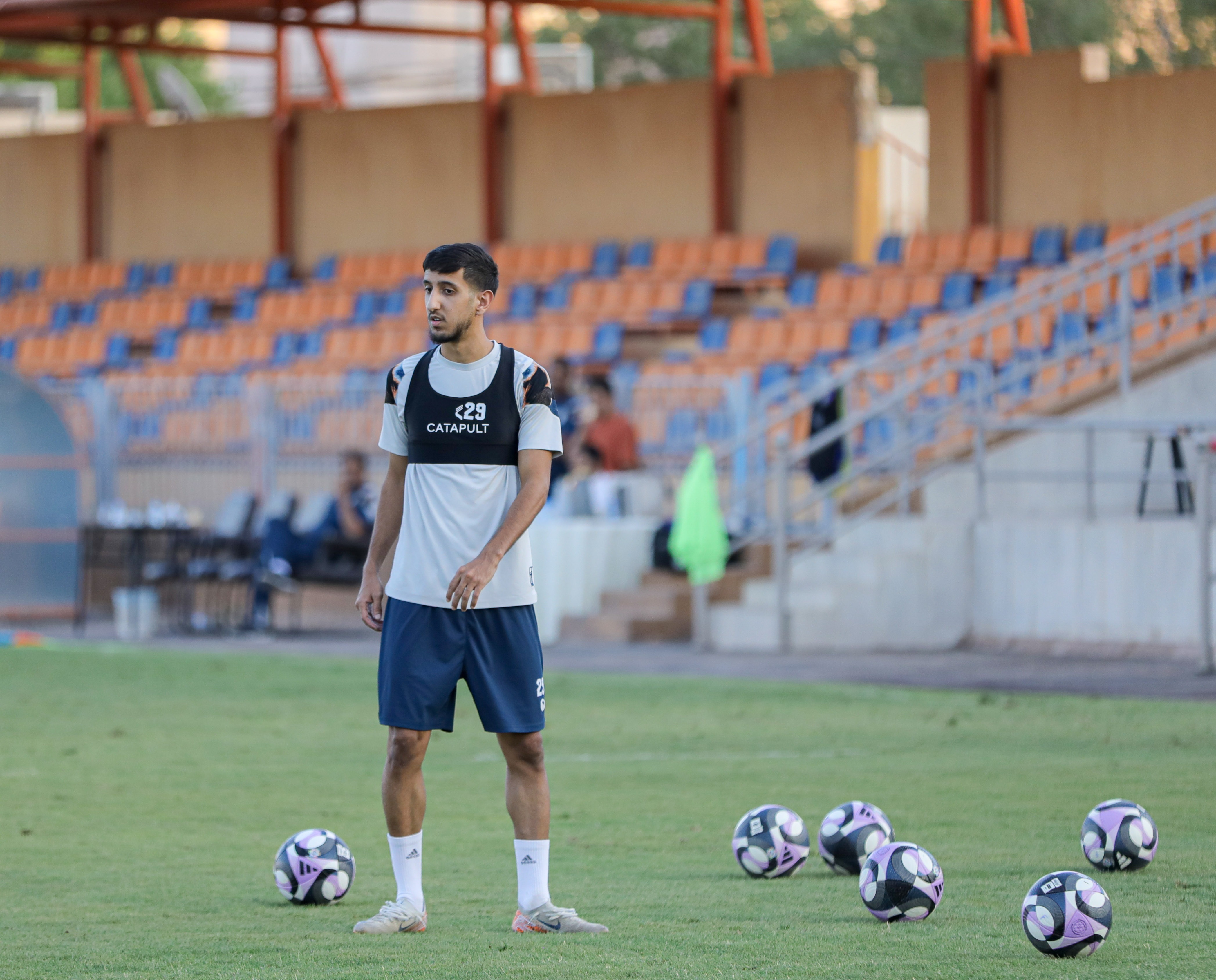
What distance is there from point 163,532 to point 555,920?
51.7ft

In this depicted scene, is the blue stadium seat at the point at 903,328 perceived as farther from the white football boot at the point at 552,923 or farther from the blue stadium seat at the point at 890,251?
the white football boot at the point at 552,923

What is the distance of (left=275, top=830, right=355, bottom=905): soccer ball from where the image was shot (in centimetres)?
671

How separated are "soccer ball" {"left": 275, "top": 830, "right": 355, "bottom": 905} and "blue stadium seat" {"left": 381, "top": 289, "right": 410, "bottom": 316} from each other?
87.6ft

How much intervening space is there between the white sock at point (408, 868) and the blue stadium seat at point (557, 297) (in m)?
25.4

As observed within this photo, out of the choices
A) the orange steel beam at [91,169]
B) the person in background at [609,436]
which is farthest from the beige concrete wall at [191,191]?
the person in background at [609,436]

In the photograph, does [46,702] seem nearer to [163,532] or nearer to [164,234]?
[163,532]

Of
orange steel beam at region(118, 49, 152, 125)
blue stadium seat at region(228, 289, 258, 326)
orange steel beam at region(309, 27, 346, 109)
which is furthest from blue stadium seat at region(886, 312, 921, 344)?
orange steel beam at region(118, 49, 152, 125)

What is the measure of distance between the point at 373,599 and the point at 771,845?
182cm

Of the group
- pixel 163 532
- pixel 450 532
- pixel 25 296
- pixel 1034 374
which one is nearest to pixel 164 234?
pixel 25 296

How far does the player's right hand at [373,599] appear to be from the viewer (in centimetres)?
631

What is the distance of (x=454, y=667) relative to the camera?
6141 mm

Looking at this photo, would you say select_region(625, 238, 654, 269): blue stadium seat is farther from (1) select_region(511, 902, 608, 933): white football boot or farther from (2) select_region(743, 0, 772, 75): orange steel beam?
(1) select_region(511, 902, 608, 933): white football boot

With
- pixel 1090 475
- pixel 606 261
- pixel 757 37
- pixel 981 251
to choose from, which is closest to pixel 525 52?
pixel 757 37

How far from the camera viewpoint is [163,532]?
837 inches
